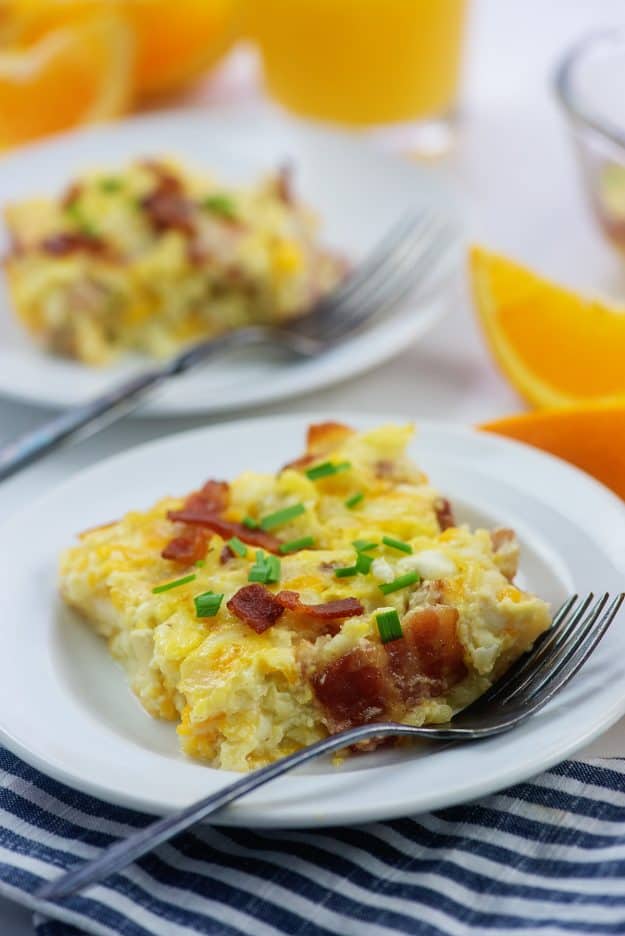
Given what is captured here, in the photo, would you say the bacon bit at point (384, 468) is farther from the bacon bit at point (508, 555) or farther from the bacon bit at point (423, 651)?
the bacon bit at point (423, 651)

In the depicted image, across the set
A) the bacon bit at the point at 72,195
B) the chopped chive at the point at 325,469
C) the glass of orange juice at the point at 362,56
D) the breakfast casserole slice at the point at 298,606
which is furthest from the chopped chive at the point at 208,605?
the glass of orange juice at the point at 362,56

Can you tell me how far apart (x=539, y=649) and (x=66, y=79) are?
3.52 meters

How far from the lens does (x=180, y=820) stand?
1702mm

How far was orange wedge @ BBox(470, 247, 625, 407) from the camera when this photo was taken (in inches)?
119

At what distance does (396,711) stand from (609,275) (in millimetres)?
2347

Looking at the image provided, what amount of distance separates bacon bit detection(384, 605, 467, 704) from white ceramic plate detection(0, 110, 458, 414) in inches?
48.9

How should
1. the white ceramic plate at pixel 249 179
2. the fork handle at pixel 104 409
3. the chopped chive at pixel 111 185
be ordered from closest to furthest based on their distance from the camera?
the fork handle at pixel 104 409
the white ceramic plate at pixel 249 179
the chopped chive at pixel 111 185

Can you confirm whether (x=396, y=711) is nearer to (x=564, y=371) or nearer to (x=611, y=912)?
(x=611, y=912)

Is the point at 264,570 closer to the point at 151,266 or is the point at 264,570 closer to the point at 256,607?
the point at 256,607

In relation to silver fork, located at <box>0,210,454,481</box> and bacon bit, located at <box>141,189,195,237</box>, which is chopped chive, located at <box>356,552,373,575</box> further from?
bacon bit, located at <box>141,189,195,237</box>

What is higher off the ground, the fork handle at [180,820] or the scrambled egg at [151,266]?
the scrambled egg at [151,266]

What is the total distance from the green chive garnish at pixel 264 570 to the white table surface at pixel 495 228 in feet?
2.08

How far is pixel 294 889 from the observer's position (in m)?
1.88

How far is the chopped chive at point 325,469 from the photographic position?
2.44 metres
